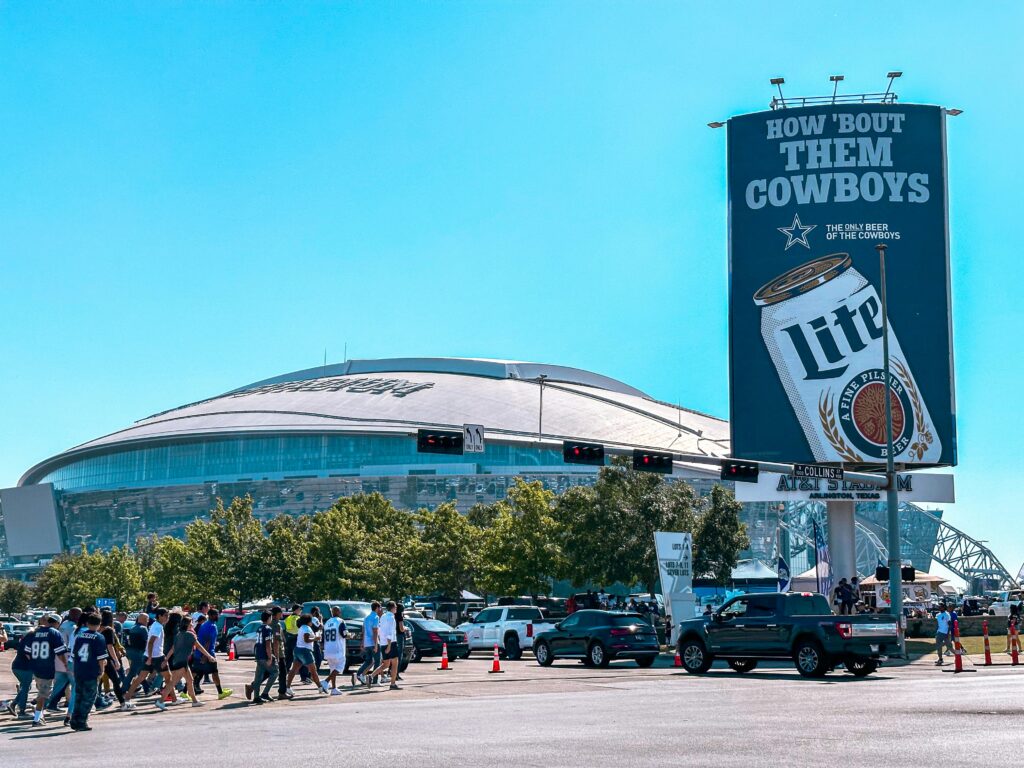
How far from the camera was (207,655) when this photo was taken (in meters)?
24.4

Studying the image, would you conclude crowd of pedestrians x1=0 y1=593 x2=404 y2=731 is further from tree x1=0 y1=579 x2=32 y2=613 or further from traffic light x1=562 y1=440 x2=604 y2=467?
tree x1=0 y1=579 x2=32 y2=613

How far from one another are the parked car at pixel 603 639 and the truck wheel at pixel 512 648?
6.99 m

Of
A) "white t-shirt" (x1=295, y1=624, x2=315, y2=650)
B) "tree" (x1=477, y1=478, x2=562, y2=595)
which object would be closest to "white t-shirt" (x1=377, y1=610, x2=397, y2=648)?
"white t-shirt" (x1=295, y1=624, x2=315, y2=650)

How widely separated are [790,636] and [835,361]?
2945 centimetres

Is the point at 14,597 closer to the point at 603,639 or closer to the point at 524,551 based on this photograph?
the point at 524,551

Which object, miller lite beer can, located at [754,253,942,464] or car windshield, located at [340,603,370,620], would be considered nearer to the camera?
car windshield, located at [340,603,370,620]

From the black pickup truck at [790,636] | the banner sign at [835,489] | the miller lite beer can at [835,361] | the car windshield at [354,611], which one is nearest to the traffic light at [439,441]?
the car windshield at [354,611]

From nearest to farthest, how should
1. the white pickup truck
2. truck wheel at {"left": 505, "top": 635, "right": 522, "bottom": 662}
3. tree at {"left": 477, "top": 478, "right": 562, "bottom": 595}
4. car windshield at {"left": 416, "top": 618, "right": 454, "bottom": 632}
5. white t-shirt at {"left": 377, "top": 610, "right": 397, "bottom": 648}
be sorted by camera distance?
white t-shirt at {"left": 377, "top": 610, "right": 397, "bottom": 648} < car windshield at {"left": 416, "top": 618, "right": 454, "bottom": 632} < truck wheel at {"left": 505, "top": 635, "right": 522, "bottom": 662} < the white pickup truck < tree at {"left": 477, "top": 478, "right": 562, "bottom": 595}

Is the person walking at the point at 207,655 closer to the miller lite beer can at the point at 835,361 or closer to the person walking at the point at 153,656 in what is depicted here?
the person walking at the point at 153,656

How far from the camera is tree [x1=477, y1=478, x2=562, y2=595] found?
66719mm

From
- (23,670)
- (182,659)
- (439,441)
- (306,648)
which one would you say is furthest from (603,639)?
(23,670)

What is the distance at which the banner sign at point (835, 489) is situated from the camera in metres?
56.1

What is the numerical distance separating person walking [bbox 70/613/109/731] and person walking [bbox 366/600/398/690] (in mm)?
8382

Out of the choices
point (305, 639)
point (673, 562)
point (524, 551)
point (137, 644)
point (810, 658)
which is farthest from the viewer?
point (524, 551)
